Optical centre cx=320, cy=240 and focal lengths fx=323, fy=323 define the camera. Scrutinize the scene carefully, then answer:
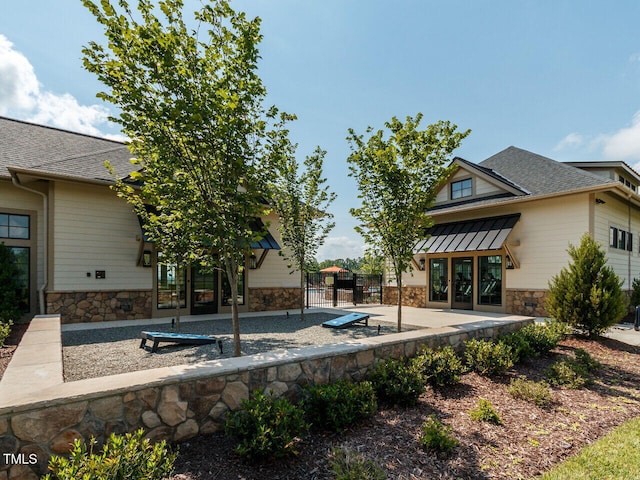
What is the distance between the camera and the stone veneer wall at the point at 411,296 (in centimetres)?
1557

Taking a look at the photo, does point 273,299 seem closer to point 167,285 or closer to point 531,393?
point 167,285

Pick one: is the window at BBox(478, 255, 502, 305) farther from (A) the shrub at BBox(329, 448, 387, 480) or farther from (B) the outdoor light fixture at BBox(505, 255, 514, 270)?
(A) the shrub at BBox(329, 448, 387, 480)

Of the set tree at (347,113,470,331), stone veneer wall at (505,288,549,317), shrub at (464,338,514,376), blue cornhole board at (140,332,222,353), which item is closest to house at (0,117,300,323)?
blue cornhole board at (140,332,222,353)

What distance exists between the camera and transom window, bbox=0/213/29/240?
30.8 ft

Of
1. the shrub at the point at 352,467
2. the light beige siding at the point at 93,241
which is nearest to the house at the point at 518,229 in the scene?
the shrub at the point at 352,467

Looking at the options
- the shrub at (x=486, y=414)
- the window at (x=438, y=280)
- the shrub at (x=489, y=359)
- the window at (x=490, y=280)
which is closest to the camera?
the shrub at (x=486, y=414)

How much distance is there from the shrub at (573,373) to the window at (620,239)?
8.41m

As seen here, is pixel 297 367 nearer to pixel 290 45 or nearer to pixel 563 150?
pixel 290 45

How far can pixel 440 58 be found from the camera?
1047 centimetres

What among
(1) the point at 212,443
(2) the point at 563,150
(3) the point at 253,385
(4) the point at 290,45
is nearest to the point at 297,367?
(3) the point at 253,385

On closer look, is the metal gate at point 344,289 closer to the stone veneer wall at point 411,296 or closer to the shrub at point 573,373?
the stone veneer wall at point 411,296

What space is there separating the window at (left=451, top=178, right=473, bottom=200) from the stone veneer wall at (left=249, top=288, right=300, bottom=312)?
8.66 metres

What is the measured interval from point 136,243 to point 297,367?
29.1 feet

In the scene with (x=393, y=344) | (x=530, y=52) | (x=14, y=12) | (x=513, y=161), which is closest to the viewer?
(x=393, y=344)
